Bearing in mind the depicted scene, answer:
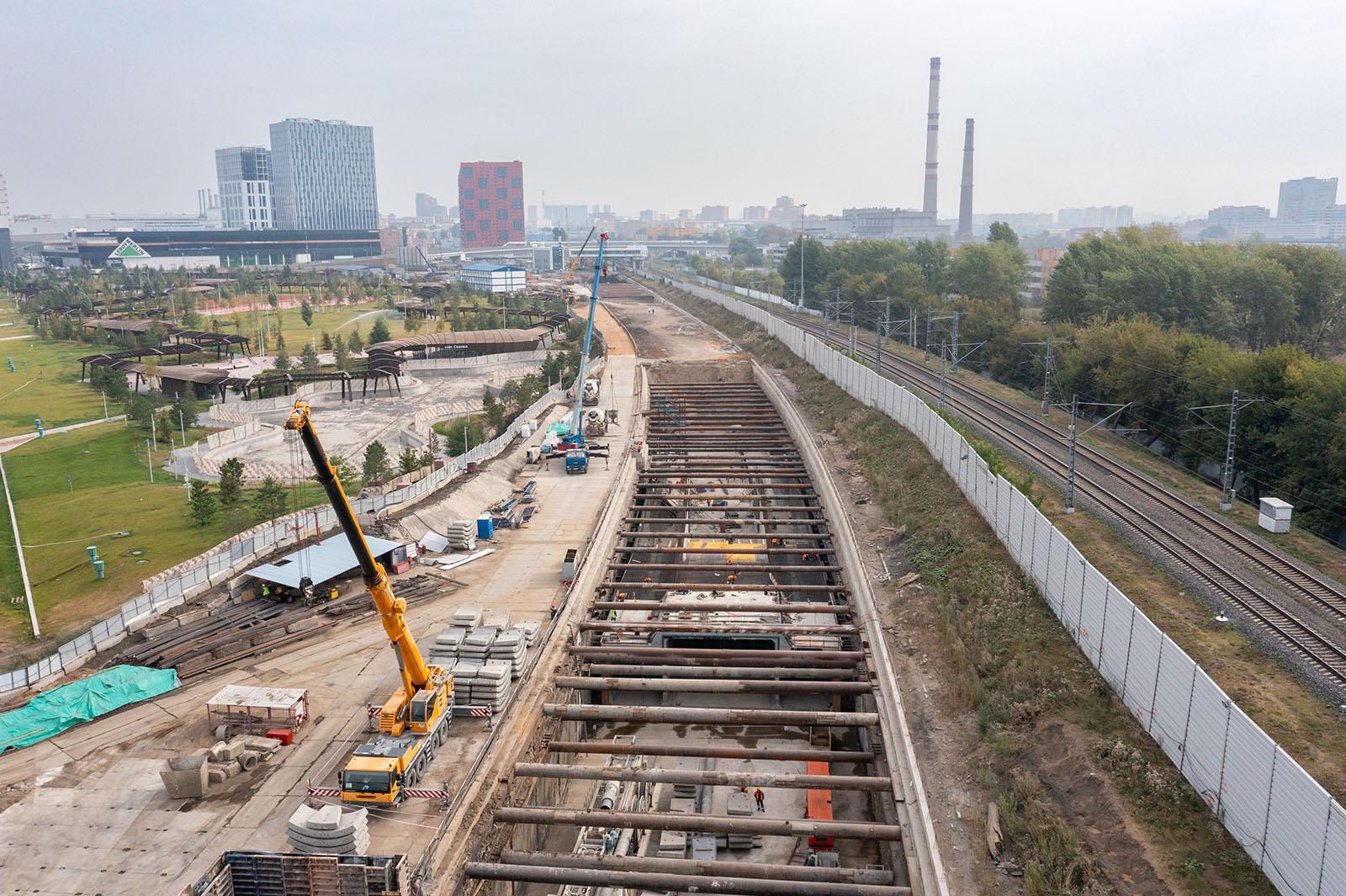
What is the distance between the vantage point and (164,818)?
1711cm

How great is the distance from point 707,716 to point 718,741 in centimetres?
197

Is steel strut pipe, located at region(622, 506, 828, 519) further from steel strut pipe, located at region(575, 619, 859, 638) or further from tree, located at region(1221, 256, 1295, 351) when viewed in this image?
tree, located at region(1221, 256, 1295, 351)

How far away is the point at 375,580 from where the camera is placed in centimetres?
1825

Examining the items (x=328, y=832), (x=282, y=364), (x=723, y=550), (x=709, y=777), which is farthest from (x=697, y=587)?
(x=282, y=364)

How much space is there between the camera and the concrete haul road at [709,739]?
1756cm

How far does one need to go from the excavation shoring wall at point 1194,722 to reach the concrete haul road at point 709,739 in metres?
4.47

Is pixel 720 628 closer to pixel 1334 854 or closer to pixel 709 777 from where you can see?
pixel 709 777

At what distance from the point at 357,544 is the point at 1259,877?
16.1 metres

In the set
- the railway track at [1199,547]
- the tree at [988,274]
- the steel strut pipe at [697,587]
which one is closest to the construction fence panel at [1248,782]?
the railway track at [1199,547]

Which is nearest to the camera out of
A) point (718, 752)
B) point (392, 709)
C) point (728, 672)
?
point (392, 709)

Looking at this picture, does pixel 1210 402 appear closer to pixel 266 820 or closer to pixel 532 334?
pixel 266 820

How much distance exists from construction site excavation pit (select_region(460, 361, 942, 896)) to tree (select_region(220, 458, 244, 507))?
15285mm

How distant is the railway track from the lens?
19.8 m

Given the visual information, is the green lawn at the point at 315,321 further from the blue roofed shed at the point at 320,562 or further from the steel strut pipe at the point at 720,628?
the steel strut pipe at the point at 720,628
